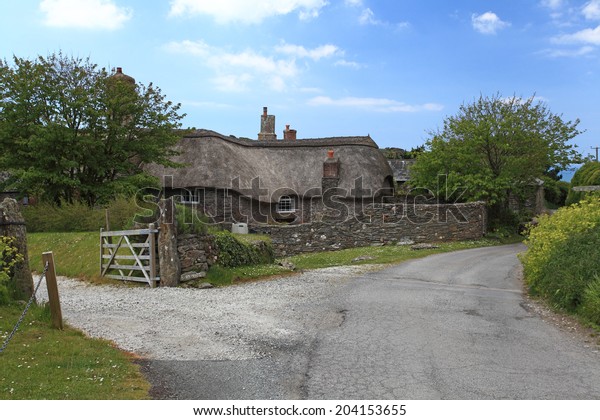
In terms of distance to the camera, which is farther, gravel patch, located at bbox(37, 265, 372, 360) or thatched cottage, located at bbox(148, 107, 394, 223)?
thatched cottage, located at bbox(148, 107, 394, 223)

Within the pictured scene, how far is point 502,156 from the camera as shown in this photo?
→ 30.9m

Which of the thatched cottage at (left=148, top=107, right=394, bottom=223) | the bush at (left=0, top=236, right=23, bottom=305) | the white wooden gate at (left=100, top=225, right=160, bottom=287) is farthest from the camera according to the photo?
the thatched cottage at (left=148, top=107, right=394, bottom=223)

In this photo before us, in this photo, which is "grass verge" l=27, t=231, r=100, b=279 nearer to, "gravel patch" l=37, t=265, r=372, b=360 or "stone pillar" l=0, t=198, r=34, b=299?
"gravel patch" l=37, t=265, r=372, b=360

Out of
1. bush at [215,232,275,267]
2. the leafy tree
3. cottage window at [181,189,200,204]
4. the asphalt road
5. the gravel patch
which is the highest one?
the leafy tree

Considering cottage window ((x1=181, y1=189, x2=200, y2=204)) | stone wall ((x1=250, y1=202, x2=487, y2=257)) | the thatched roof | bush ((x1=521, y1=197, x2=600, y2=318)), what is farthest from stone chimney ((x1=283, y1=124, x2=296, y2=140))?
bush ((x1=521, y1=197, x2=600, y2=318))

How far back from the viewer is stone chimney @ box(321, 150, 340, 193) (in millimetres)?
33875

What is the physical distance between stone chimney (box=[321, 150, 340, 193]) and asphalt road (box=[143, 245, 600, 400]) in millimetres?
22241

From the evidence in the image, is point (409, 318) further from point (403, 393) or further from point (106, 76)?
point (106, 76)

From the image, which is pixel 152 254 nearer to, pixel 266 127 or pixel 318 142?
pixel 318 142

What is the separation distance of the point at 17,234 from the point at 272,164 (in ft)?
88.3

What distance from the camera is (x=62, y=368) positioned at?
253 inches

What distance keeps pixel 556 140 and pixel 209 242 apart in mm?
26107

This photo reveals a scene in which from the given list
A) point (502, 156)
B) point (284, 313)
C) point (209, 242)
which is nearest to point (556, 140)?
point (502, 156)

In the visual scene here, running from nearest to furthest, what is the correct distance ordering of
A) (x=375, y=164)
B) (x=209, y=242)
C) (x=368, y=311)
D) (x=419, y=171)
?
(x=368, y=311)
(x=209, y=242)
(x=419, y=171)
(x=375, y=164)
